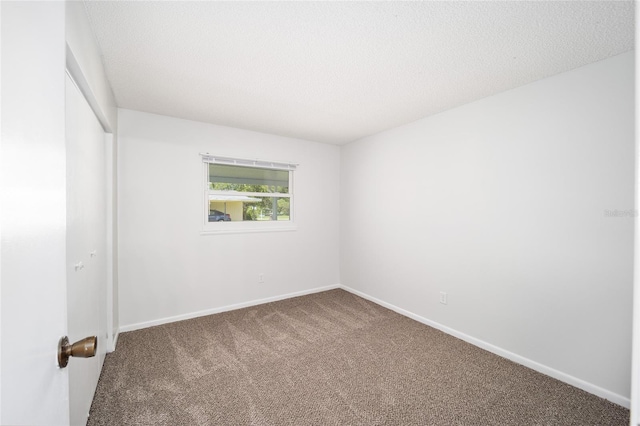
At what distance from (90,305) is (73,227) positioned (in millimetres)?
627

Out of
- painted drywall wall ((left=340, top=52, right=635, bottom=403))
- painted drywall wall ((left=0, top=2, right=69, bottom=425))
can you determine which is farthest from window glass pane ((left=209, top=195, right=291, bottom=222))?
painted drywall wall ((left=0, top=2, right=69, bottom=425))

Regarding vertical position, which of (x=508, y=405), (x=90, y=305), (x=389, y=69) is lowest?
(x=508, y=405)

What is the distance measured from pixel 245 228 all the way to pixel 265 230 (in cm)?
29

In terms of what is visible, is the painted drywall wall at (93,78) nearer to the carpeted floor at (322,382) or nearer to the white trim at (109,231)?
the white trim at (109,231)

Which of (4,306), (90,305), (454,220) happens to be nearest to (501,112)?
(454,220)

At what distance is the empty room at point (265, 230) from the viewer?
61 centimetres

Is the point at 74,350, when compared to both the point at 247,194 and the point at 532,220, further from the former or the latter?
the point at 247,194

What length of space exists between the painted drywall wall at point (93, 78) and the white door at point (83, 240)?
0.22ft

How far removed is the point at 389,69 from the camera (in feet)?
6.79

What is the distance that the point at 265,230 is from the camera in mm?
3830

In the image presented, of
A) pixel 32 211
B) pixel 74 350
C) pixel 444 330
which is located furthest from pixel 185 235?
pixel 444 330

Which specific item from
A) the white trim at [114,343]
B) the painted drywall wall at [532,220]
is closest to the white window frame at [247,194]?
the white trim at [114,343]

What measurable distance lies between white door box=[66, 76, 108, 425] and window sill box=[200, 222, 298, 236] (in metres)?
1.30

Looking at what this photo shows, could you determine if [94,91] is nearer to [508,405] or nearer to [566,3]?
[566,3]
